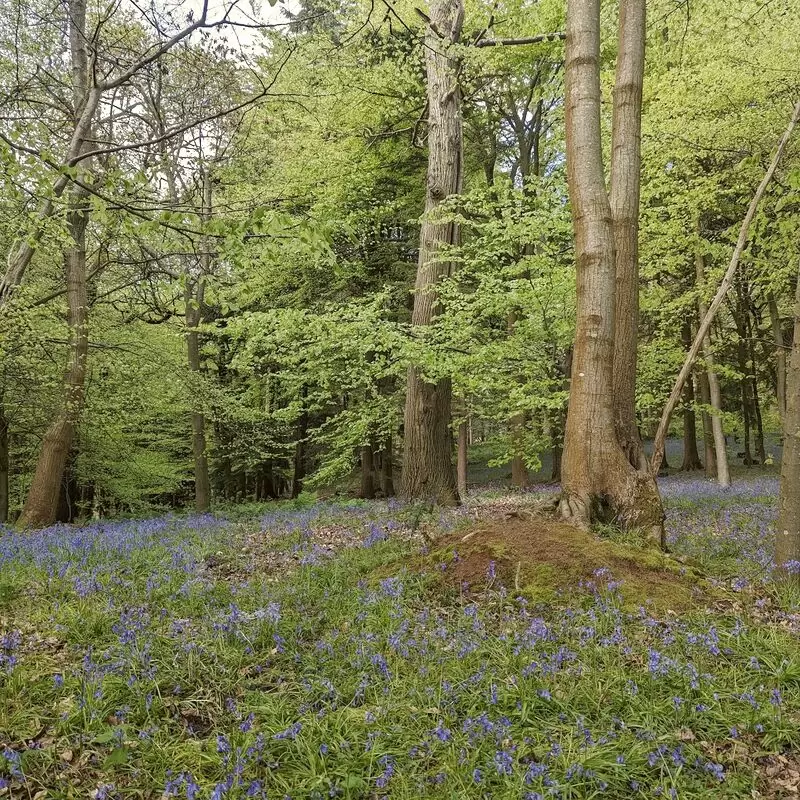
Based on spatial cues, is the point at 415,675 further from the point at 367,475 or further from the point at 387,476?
the point at 387,476

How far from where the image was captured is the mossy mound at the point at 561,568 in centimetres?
471

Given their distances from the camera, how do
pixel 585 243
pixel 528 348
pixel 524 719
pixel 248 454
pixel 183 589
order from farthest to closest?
pixel 248 454, pixel 528 348, pixel 585 243, pixel 183 589, pixel 524 719

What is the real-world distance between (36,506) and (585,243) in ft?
39.6

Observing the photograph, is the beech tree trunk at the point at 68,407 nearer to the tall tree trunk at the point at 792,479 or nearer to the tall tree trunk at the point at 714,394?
the tall tree trunk at the point at 792,479

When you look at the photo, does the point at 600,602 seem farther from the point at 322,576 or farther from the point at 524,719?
the point at 322,576

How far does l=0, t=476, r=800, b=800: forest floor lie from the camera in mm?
2797

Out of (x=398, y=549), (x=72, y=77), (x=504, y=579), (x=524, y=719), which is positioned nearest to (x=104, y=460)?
(x=72, y=77)

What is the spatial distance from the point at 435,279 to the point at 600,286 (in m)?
4.89

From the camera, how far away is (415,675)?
11.8 feet

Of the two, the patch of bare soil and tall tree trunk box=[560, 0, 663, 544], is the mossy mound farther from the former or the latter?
tall tree trunk box=[560, 0, 663, 544]

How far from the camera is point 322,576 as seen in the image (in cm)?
563

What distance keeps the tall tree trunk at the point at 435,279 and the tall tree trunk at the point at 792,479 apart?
5.73 metres

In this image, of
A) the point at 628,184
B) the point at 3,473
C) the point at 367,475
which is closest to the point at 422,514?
the point at 628,184

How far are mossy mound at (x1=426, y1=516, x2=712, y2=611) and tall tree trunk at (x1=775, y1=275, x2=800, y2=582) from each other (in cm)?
84
